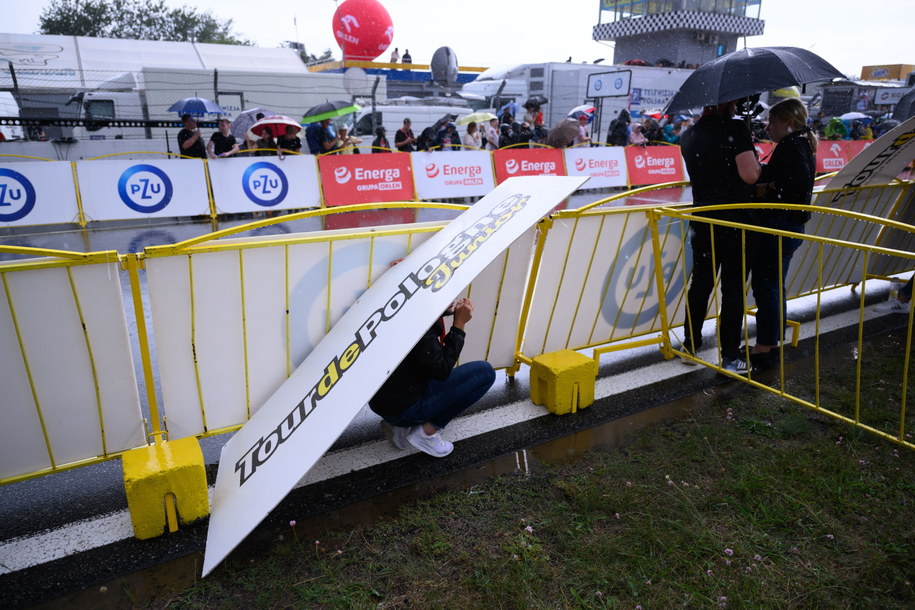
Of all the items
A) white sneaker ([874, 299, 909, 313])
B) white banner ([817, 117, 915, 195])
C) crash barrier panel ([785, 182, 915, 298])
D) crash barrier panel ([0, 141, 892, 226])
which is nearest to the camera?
white banner ([817, 117, 915, 195])

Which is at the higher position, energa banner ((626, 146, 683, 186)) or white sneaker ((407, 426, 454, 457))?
energa banner ((626, 146, 683, 186))

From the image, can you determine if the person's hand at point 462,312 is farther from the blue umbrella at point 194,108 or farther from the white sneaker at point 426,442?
the blue umbrella at point 194,108

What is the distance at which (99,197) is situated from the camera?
33.6 ft

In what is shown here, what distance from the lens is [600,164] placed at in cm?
1456

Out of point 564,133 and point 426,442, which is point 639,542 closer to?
point 426,442

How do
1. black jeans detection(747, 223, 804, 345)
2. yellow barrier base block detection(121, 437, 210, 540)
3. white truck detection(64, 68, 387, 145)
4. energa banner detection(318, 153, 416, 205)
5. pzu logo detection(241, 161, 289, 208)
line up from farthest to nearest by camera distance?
white truck detection(64, 68, 387, 145), energa banner detection(318, 153, 416, 205), pzu logo detection(241, 161, 289, 208), black jeans detection(747, 223, 804, 345), yellow barrier base block detection(121, 437, 210, 540)

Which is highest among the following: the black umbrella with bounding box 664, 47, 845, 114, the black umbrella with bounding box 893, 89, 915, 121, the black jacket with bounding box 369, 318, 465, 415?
the black umbrella with bounding box 664, 47, 845, 114

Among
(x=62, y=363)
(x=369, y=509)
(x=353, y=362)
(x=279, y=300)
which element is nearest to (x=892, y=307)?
(x=369, y=509)

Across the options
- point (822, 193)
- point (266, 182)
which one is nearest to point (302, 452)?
point (822, 193)

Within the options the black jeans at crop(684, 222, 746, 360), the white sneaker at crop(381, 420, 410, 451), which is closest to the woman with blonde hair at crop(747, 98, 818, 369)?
the black jeans at crop(684, 222, 746, 360)

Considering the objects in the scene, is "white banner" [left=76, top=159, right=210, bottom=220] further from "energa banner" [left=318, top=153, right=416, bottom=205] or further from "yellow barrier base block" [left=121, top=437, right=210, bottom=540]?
"yellow barrier base block" [left=121, top=437, right=210, bottom=540]

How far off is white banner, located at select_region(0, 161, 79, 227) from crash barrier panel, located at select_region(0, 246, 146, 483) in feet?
28.9

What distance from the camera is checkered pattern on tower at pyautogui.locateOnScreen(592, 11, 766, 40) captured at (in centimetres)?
4994

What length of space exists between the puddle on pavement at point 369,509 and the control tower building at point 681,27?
5227cm
